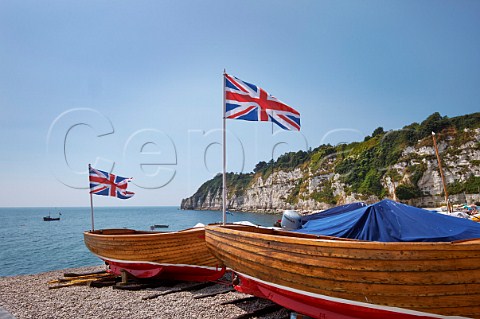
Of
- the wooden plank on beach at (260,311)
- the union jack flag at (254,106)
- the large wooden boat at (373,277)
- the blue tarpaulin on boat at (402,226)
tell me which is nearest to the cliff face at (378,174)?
the blue tarpaulin on boat at (402,226)

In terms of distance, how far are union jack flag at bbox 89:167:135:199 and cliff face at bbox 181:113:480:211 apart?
52.0 metres

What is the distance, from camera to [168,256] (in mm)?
9000

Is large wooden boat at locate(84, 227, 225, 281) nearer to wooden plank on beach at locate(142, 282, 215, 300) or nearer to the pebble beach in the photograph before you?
wooden plank on beach at locate(142, 282, 215, 300)

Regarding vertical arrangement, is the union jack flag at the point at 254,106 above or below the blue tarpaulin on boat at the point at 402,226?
above

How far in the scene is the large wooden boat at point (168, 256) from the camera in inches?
341

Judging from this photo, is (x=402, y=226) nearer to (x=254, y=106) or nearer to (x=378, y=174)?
(x=254, y=106)

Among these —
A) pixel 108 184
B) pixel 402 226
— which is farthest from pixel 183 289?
pixel 108 184

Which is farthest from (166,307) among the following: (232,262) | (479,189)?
(479,189)

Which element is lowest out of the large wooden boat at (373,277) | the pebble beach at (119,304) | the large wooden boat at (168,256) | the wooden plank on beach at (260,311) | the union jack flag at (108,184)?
the pebble beach at (119,304)

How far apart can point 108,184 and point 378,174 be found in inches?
2634

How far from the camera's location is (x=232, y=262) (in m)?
6.60

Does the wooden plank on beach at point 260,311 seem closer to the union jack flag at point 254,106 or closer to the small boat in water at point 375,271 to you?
the small boat in water at point 375,271

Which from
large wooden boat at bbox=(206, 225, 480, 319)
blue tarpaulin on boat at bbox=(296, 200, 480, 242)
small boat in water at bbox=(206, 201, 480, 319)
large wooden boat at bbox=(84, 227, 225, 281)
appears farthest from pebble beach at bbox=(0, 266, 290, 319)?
blue tarpaulin on boat at bbox=(296, 200, 480, 242)

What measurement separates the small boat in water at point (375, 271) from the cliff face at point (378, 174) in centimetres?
5534
